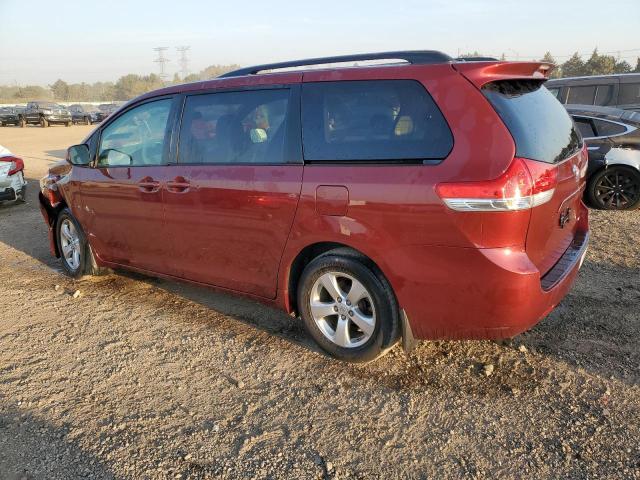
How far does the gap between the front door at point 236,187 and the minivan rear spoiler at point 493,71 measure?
1.08m

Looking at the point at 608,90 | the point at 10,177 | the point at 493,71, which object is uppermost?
the point at 493,71

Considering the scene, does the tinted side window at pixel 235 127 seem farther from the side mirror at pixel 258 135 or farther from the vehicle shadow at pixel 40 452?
the vehicle shadow at pixel 40 452

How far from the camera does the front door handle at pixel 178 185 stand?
3.85 metres

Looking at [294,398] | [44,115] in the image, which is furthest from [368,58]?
[44,115]

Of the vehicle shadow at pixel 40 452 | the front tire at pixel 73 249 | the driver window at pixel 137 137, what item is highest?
the driver window at pixel 137 137

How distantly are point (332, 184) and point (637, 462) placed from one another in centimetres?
205

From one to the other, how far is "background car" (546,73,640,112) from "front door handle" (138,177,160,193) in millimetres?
9197

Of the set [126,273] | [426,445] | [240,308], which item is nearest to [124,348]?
[240,308]

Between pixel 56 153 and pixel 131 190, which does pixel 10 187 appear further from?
pixel 56 153

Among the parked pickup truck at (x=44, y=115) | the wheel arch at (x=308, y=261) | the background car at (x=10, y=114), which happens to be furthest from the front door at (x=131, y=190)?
the background car at (x=10, y=114)

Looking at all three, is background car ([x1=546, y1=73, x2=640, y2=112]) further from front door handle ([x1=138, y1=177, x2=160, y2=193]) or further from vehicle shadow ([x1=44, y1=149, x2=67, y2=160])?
vehicle shadow ([x1=44, y1=149, x2=67, y2=160])

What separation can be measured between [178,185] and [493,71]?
7.64ft

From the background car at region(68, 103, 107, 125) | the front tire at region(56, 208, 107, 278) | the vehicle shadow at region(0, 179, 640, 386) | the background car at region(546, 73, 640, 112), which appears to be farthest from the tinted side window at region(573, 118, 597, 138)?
the background car at region(68, 103, 107, 125)

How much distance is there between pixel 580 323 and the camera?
3.77 m
